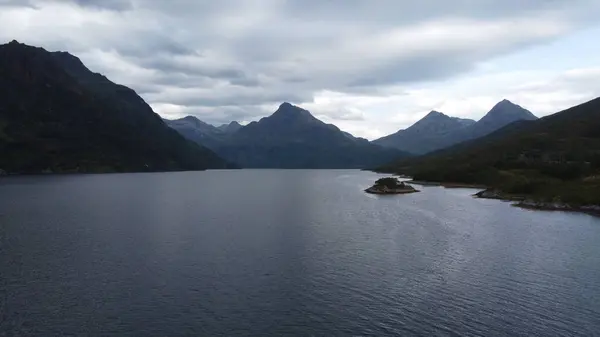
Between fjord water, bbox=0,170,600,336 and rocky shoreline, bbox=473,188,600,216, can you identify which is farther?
rocky shoreline, bbox=473,188,600,216

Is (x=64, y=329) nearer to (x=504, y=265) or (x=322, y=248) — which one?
(x=322, y=248)

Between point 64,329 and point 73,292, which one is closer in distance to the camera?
point 64,329

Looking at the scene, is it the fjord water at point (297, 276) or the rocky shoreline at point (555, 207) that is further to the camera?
the rocky shoreline at point (555, 207)

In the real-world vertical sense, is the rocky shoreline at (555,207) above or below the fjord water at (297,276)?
above

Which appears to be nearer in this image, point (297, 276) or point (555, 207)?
point (297, 276)

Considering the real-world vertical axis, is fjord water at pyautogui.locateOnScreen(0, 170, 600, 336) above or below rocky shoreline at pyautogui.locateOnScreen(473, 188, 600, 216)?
below

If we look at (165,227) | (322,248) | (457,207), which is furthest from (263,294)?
(457,207)

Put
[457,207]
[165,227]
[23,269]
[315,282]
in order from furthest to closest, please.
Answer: [457,207] < [165,227] < [23,269] < [315,282]

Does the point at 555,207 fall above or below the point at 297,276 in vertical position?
above
